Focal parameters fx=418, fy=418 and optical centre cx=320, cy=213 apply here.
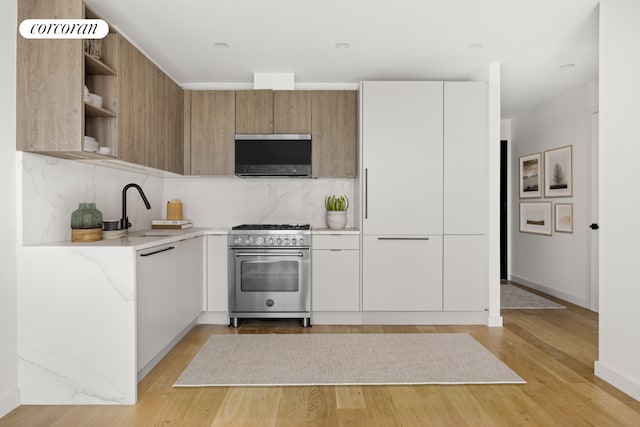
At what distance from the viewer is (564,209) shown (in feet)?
16.4

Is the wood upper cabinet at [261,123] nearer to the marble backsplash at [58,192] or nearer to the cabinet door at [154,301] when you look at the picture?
the marble backsplash at [58,192]

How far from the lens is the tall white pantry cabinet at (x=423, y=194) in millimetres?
3945

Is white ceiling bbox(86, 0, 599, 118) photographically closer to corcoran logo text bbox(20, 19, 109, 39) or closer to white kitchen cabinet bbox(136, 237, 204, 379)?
white kitchen cabinet bbox(136, 237, 204, 379)

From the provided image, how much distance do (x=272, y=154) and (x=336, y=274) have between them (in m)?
1.34

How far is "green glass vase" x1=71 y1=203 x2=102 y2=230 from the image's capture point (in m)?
2.71

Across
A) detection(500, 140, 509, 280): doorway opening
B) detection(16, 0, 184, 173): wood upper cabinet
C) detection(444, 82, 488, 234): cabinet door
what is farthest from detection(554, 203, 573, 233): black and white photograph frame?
detection(16, 0, 184, 173): wood upper cabinet

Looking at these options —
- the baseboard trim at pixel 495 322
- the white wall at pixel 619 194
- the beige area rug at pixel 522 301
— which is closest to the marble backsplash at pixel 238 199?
the baseboard trim at pixel 495 322

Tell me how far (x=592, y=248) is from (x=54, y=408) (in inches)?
195

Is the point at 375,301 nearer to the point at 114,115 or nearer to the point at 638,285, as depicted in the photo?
the point at 638,285

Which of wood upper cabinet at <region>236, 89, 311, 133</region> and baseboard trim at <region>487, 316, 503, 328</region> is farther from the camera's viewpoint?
wood upper cabinet at <region>236, 89, 311, 133</region>

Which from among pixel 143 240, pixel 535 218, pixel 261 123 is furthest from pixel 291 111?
pixel 535 218

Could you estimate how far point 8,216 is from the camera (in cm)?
229

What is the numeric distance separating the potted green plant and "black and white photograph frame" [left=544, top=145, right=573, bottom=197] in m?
2.67

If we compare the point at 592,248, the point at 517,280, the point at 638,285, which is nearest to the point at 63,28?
the point at 638,285
